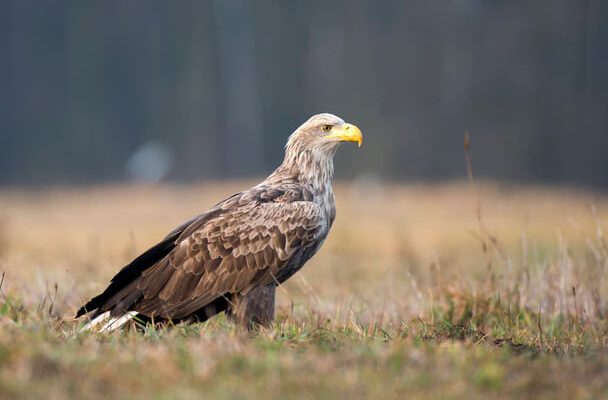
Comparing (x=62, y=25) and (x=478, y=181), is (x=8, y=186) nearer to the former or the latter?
(x=62, y=25)

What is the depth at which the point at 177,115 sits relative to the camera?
42.1 meters

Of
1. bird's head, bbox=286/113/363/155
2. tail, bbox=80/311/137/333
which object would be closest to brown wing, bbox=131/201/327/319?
tail, bbox=80/311/137/333

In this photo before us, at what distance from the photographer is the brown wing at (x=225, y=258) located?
22.1 ft

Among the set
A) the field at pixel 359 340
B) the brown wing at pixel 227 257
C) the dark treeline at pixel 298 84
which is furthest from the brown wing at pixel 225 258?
the dark treeline at pixel 298 84

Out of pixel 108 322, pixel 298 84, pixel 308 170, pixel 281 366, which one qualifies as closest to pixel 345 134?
pixel 308 170

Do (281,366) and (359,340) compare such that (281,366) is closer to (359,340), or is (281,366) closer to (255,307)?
(359,340)

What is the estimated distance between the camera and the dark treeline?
36156mm

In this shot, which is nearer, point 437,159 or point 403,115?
point 437,159

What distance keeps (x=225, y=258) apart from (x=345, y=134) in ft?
4.65

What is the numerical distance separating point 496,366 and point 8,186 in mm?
32883

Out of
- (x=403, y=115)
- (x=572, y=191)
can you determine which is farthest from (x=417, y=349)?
(x=403, y=115)

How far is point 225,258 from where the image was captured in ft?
22.5

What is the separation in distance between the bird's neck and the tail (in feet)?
5.19

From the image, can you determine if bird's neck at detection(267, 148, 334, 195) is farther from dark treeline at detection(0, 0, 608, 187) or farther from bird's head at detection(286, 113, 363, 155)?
dark treeline at detection(0, 0, 608, 187)
